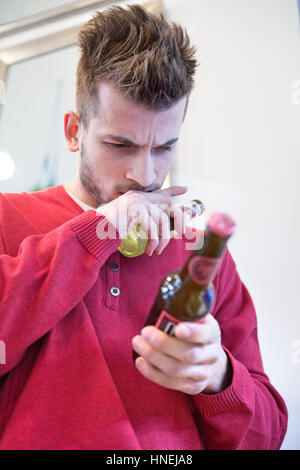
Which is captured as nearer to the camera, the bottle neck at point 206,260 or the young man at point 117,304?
the bottle neck at point 206,260

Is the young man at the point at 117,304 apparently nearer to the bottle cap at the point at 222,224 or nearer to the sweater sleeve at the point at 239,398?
the sweater sleeve at the point at 239,398

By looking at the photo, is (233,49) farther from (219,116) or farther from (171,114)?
(171,114)

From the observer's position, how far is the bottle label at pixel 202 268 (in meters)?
0.50

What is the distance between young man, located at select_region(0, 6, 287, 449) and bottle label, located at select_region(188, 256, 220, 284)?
0.21 ft

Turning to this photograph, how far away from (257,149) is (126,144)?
63cm

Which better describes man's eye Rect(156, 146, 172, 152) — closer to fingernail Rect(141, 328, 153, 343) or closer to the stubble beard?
the stubble beard

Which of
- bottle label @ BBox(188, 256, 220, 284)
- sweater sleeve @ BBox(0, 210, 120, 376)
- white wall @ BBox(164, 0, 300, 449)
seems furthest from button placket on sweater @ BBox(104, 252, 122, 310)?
white wall @ BBox(164, 0, 300, 449)

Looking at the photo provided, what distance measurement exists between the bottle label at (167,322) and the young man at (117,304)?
1 centimetres

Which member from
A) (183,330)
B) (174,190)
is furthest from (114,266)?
(183,330)

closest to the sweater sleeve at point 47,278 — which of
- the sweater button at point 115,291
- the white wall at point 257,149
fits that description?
the sweater button at point 115,291

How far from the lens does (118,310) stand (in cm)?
81

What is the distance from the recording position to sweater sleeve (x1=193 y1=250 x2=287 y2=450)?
718mm
